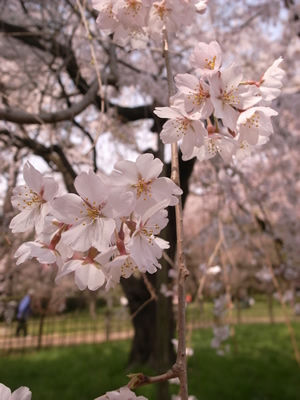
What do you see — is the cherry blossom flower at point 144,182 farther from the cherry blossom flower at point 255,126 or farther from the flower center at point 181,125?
the cherry blossom flower at point 255,126

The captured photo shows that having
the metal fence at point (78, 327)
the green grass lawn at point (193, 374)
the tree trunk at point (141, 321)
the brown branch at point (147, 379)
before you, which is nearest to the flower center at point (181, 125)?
the brown branch at point (147, 379)

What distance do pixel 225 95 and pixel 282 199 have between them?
6309mm

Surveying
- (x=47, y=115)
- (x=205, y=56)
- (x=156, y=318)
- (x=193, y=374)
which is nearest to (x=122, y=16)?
(x=205, y=56)

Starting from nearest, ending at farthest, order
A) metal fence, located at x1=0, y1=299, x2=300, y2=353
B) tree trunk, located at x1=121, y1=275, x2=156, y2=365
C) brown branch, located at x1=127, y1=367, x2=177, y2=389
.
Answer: brown branch, located at x1=127, y1=367, x2=177, y2=389
tree trunk, located at x1=121, y1=275, x2=156, y2=365
metal fence, located at x1=0, y1=299, x2=300, y2=353

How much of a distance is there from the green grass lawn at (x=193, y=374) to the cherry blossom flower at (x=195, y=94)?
10.4 feet

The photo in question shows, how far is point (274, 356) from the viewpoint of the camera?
661cm

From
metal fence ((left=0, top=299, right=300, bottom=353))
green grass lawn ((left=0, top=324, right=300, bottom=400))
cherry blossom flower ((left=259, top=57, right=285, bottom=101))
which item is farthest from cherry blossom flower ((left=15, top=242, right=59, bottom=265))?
metal fence ((left=0, top=299, right=300, bottom=353))

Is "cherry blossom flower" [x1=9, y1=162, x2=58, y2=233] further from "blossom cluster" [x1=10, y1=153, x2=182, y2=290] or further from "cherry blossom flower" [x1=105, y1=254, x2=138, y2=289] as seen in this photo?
"cherry blossom flower" [x1=105, y1=254, x2=138, y2=289]

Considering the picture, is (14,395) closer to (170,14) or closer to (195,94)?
(195,94)

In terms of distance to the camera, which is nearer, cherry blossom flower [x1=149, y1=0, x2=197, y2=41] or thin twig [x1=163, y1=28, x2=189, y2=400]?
thin twig [x1=163, y1=28, x2=189, y2=400]

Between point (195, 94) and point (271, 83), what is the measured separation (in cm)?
20

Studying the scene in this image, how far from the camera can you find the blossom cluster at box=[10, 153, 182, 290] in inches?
24.8

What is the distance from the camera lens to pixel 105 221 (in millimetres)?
640

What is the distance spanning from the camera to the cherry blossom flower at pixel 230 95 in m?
0.71
